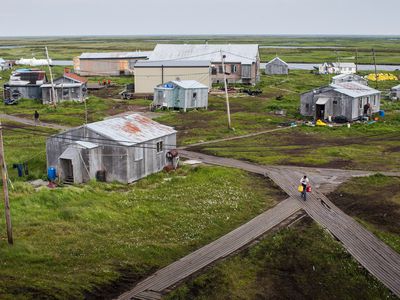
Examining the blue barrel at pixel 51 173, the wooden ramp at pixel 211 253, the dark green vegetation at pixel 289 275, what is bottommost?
the dark green vegetation at pixel 289 275

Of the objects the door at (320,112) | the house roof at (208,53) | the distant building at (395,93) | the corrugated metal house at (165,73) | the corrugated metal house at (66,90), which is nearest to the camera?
the door at (320,112)

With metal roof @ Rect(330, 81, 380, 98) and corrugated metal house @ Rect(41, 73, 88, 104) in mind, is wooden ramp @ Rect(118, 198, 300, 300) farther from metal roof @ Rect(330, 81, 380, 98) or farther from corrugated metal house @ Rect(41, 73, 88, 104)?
corrugated metal house @ Rect(41, 73, 88, 104)

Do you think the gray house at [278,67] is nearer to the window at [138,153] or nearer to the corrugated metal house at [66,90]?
the corrugated metal house at [66,90]

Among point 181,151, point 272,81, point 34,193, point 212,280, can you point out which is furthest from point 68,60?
point 212,280

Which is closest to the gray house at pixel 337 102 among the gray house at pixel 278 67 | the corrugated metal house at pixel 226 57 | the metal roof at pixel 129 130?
the metal roof at pixel 129 130

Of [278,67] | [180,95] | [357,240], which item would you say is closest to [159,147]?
[357,240]

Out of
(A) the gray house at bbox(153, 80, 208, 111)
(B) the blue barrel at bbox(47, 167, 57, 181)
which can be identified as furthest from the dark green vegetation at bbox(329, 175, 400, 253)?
(A) the gray house at bbox(153, 80, 208, 111)

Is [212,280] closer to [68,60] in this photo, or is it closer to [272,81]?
[272,81]
